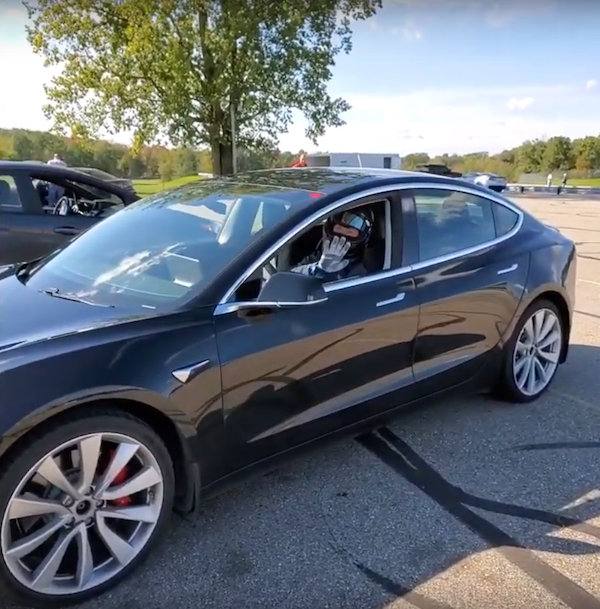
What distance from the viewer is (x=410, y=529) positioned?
2.75 m

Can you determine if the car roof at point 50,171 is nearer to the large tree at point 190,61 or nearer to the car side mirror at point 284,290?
the car side mirror at point 284,290

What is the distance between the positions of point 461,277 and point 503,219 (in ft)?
2.29

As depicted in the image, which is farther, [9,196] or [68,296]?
[9,196]

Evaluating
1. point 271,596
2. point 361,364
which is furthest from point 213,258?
point 271,596

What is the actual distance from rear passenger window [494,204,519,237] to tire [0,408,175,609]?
8.39 ft

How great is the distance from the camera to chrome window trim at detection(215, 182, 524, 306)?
275 centimetres

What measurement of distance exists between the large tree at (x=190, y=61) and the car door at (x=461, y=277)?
55.9 feet

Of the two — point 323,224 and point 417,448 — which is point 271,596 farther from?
point 323,224

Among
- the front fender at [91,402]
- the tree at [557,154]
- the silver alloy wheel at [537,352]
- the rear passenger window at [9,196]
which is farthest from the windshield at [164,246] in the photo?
the tree at [557,154]

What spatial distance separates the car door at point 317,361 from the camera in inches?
103

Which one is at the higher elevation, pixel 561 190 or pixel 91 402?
pixel 91 402

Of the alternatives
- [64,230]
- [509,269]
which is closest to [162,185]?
[64,230]

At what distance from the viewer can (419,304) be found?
10.9 ft

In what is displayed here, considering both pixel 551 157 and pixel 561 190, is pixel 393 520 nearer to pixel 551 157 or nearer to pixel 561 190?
pixel 561 190
